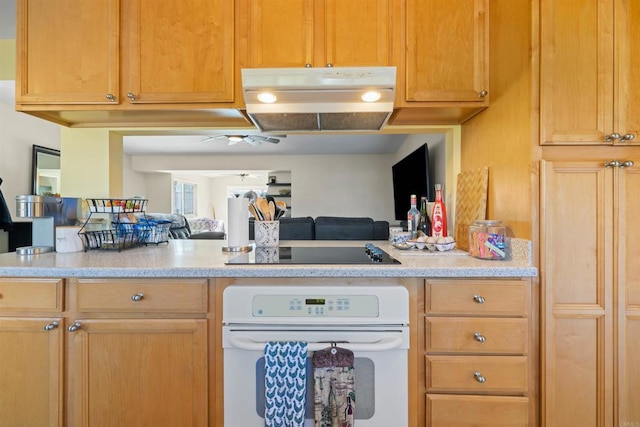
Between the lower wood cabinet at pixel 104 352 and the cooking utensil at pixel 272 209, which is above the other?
the cooking utensil at pixel 272 209

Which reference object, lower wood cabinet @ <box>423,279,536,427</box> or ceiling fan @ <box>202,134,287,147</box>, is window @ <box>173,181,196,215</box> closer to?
ceiling fan @ <box>202,134,287,147</box>

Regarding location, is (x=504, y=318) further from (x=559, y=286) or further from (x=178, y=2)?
(x=178, y=2)

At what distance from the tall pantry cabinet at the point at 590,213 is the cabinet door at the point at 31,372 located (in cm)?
185

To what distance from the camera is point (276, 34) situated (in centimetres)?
145

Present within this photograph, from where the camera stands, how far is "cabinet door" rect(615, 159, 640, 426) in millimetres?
1161

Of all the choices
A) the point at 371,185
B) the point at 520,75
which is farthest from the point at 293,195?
the point at 520,75

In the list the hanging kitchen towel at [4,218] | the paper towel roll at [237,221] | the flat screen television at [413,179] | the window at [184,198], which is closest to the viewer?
the paper towel roll at [237,221]

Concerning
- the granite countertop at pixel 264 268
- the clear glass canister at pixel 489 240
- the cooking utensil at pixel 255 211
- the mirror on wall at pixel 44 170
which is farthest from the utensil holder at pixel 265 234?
the mirror on wall at pixel 44 170

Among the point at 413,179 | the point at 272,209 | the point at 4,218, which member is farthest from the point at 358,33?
the point at 4,218

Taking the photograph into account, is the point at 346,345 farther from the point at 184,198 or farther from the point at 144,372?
the point at 184,198

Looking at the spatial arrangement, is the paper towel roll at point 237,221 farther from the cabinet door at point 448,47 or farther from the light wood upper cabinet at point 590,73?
the light wood upper cabinet at point 590,73

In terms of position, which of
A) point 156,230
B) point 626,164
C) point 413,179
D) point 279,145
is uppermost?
point 279,145

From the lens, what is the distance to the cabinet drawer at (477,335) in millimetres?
1141

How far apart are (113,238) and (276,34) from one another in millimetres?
1316
